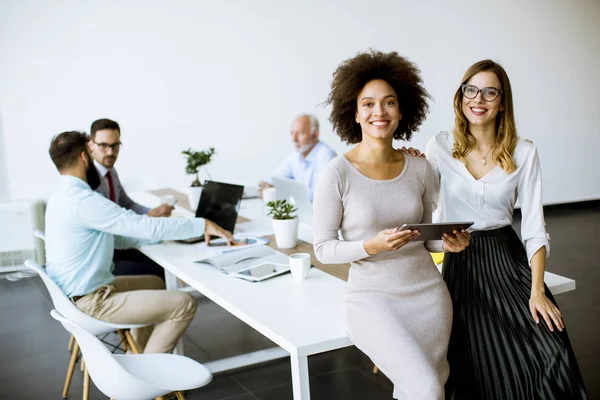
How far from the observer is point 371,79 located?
232 cm

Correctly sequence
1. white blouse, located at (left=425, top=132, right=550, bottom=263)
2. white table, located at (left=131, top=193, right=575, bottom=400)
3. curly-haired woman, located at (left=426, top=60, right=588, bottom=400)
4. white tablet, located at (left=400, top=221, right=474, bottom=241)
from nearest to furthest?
white tablet, located at (left=400, top=221, right=474, bottom=241)
white table, located at (left=131, top=193, right=575, bottom=400)
curly-haired woman, located at (left=426, top=60, right=588, bottom=400)
white blouse, located at (left=425, top=132, right=550, bottom=263)

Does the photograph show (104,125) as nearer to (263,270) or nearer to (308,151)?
(308,151)

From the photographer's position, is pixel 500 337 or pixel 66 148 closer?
pixel 500 337

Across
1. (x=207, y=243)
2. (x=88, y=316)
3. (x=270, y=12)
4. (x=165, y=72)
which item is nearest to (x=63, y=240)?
(x=88, y=316)

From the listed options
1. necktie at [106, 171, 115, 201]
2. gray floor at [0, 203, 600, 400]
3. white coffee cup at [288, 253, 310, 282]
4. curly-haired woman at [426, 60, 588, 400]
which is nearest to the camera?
curly-haired woman at [426, 60, 588, 400]

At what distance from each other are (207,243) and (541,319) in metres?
1.76

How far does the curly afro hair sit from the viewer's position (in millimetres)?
2312

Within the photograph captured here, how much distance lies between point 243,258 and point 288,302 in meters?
0.67

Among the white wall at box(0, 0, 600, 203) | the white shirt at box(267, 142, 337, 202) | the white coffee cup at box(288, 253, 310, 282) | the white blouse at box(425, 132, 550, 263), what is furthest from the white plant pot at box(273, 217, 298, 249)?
the white wall at box(0, 0, 600, 203)

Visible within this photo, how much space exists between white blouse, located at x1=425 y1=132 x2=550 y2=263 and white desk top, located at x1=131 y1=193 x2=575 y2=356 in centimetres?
30

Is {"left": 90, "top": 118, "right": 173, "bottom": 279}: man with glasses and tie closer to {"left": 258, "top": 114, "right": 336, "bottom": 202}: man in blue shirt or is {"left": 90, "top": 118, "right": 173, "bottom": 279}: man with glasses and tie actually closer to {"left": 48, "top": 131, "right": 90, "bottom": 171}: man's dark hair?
{"left": 48, "top": 131, "right": 90, "bottom": 171}: man's dark hair

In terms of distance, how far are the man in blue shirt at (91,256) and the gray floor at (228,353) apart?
0.60 metres

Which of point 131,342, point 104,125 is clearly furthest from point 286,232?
point 104,125

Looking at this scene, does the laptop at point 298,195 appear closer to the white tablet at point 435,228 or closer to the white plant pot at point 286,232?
the white plant pot at point 286,232
